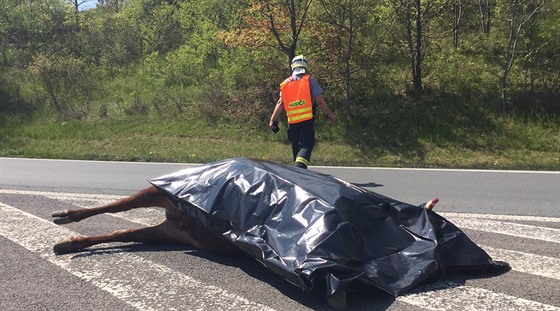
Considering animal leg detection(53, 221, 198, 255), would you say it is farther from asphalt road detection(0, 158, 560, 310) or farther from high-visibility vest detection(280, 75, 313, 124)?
high-visibility vest detection(280, 75, 313, 124)

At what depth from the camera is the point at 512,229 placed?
20.1 feet

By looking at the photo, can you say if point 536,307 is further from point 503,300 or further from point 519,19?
point 519,19

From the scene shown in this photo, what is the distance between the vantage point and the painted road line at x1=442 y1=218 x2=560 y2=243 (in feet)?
18.9

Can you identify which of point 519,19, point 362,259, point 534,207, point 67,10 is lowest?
point 534,207

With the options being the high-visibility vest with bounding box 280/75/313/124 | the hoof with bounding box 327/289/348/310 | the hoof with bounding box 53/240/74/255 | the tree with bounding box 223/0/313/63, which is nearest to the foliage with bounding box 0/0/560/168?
the tree with bounding box 223/0/313/63

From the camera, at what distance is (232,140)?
15.4m

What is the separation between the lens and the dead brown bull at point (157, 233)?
489 cm

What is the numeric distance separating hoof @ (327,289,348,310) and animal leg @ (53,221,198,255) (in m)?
1.77

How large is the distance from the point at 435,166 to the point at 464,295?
7.79 meters

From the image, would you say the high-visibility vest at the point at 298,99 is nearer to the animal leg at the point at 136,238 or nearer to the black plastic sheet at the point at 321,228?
the black plastic sheet at the point at 321,228

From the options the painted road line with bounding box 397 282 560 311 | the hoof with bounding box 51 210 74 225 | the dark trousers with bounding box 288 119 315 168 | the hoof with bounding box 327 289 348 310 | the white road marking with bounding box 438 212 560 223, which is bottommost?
the white road marking with bounding box 438 212 560 223

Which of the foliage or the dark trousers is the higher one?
the foliage

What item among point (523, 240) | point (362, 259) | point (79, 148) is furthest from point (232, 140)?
point (362, 259)

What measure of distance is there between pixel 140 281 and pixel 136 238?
0.93 metres
